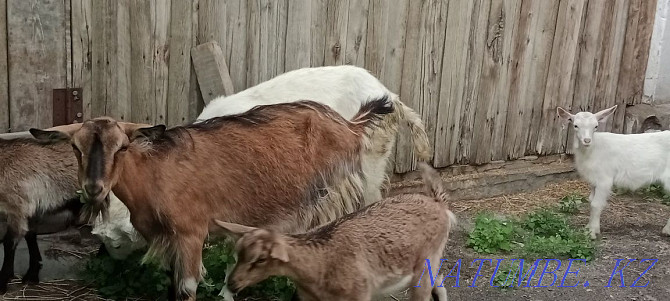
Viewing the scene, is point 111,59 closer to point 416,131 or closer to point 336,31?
point 336,31

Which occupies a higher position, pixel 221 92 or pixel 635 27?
pixel 635 27

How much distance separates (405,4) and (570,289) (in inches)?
97.5

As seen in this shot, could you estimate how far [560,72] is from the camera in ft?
23.2

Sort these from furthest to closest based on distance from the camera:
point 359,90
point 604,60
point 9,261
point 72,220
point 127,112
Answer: point 604,60
point 359,90
point 127,112
point 72,220
point 9,261

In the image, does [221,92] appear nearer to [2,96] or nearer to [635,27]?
[2,96]

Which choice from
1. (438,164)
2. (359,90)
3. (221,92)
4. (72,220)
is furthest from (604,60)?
(72,220)

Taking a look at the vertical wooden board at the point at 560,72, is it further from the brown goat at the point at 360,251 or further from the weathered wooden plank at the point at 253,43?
the brown goat at the point at 360,251

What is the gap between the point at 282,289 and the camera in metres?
4.35

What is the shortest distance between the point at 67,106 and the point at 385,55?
2.43 m

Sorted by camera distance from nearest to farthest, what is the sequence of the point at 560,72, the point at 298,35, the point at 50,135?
the point at 50,135, the point at 298,35, the point at 560,72

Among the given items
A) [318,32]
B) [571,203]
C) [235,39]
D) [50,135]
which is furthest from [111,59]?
[571,203]

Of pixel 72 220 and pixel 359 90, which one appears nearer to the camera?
pixel 72 220

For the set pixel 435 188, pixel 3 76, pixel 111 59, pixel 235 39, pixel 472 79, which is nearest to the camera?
pixel 435 188

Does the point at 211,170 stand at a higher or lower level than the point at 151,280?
higher
